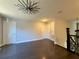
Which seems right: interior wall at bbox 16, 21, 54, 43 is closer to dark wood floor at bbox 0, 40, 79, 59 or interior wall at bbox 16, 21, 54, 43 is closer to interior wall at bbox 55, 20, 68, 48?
interior wall at bbox 55, 20, 68, 48

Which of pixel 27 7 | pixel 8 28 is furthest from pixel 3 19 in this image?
pixel 27 7

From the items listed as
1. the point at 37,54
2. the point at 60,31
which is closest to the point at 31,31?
the point at 60,31

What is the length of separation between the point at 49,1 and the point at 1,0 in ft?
7.58

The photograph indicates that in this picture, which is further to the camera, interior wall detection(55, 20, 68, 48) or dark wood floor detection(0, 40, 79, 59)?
interior wall detection(55, 20, 68, 48)

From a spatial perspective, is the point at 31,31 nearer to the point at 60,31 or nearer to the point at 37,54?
the point at 60,31

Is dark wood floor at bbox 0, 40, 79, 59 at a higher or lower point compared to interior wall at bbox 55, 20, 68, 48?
lower

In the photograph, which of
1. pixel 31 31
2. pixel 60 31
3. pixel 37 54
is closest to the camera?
pixel 37 54

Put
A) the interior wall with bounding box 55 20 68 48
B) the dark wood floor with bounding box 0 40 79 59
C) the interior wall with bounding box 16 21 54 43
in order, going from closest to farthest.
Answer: the dark wood floor with bounding box 0 40 79 59 → the interior wall with bounding box 55 20 68 48 → the interior wall with bounding box 16 21 54 43

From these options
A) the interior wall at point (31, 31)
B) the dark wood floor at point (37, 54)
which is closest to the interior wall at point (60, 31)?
the interior wall at point (31, 31)

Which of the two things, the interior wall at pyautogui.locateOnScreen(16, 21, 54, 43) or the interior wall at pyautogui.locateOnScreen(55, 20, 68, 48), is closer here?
the interior wall at pyautogui.locateOnScreen(55, 20, 68, 48)

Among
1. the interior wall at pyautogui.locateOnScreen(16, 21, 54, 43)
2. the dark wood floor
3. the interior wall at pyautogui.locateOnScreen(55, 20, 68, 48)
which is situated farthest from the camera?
the interior wall at pyautogui.locateOnScreen(16, 21, 54, 43)

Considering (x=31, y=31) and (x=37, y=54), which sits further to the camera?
(x=31, y=31)

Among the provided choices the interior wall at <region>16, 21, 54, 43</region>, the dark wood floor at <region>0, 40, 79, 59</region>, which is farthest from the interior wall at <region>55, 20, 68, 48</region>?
the dark wood floor at <region>0, 40, 79, 59</region>

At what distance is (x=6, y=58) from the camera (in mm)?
4410
